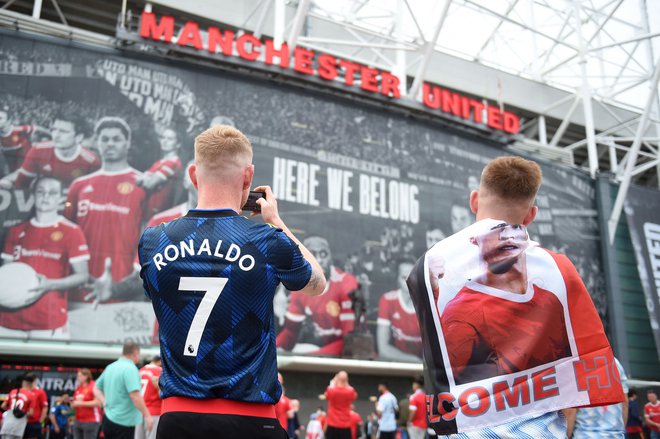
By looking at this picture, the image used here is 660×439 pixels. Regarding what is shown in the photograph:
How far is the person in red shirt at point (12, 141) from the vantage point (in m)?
15.2

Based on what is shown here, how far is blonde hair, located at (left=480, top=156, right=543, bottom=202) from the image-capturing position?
235 cm

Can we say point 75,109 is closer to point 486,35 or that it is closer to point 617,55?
point 486,35

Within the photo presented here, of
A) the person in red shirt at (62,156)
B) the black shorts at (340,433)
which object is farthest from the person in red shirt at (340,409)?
the person in red shirt at (62,156)

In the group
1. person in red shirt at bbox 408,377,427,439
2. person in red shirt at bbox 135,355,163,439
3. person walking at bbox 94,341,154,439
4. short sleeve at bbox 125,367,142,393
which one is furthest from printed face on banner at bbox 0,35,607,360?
short sleeve at bbox 125,367,142,393

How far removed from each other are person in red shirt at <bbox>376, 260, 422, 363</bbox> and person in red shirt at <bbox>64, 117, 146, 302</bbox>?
7633 mm

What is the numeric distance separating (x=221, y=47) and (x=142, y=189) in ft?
17.7

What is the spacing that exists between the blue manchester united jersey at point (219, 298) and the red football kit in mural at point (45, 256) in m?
13.6

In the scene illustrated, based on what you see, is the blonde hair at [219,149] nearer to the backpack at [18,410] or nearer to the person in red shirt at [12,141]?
the backpack at [18,410]

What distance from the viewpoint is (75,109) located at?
52.9 feet

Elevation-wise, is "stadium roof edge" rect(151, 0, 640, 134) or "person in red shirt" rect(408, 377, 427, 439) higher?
"stadium roof edge" rect(151, 0, 640, 134)

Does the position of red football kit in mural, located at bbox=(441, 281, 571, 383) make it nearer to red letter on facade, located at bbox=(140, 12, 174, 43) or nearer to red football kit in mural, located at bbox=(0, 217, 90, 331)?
red football kit in mural, located at bbox=(0, 217, 90, 331)

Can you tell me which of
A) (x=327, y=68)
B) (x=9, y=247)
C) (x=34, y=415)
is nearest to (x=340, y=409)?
(x=34, y=415)

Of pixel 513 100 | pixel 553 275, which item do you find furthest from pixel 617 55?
pixel 553 275

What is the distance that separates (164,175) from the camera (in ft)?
54.2
